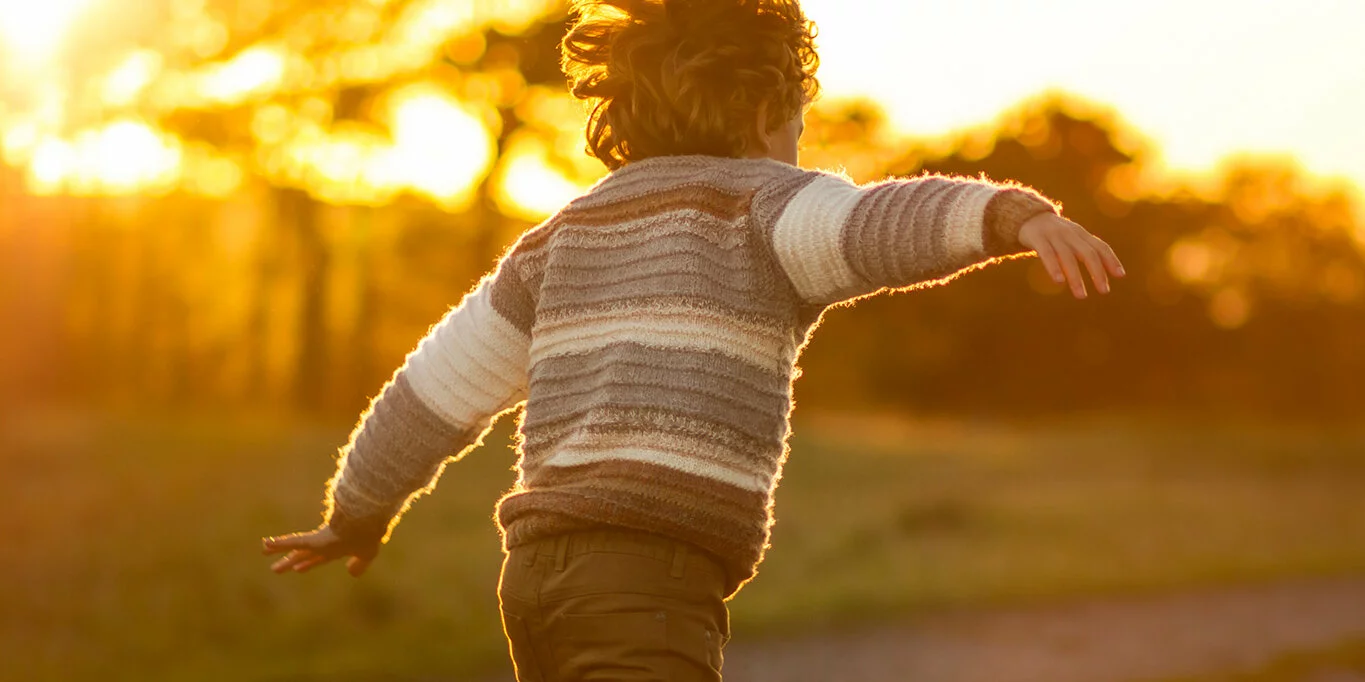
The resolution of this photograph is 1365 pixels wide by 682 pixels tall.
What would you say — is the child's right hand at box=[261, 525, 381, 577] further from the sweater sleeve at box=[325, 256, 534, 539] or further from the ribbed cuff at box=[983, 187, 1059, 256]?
the ribbed cuff at box=[983, 187, 1059, 256]

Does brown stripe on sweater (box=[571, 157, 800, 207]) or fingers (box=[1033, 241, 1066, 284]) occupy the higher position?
brown stripe on sweater (box=[571, 157, 800, 207])

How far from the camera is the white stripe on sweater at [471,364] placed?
2.85m

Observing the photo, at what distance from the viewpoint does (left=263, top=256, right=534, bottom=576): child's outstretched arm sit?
2854 mm

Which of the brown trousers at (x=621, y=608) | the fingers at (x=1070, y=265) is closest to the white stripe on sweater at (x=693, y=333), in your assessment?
the brown trousers at (x=621, y=608)

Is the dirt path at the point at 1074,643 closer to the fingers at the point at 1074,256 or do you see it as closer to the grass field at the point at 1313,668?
the grass field at the point at 1313,668

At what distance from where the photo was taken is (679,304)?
7.93ft

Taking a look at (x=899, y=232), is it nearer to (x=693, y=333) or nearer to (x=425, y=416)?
(x=693, y=333)

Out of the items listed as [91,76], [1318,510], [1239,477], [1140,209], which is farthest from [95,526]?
[1140,209]

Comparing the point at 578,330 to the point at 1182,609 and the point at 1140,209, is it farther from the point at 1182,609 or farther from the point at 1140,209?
the point at 1140,209

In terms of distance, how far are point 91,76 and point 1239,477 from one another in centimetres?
1422

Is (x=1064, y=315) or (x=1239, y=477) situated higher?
(x=1064, y=315)

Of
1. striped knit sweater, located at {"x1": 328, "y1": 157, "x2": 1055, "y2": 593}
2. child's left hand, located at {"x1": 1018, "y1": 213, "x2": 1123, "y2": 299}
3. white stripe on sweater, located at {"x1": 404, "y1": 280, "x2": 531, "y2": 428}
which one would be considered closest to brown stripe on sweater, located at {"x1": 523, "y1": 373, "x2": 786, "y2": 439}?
striped knit sweater, located at {"x1": 328, "y1": 157, "x2": 1055, "y2": 593}

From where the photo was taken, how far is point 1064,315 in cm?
2889

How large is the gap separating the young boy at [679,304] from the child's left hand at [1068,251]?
25 millimetres
